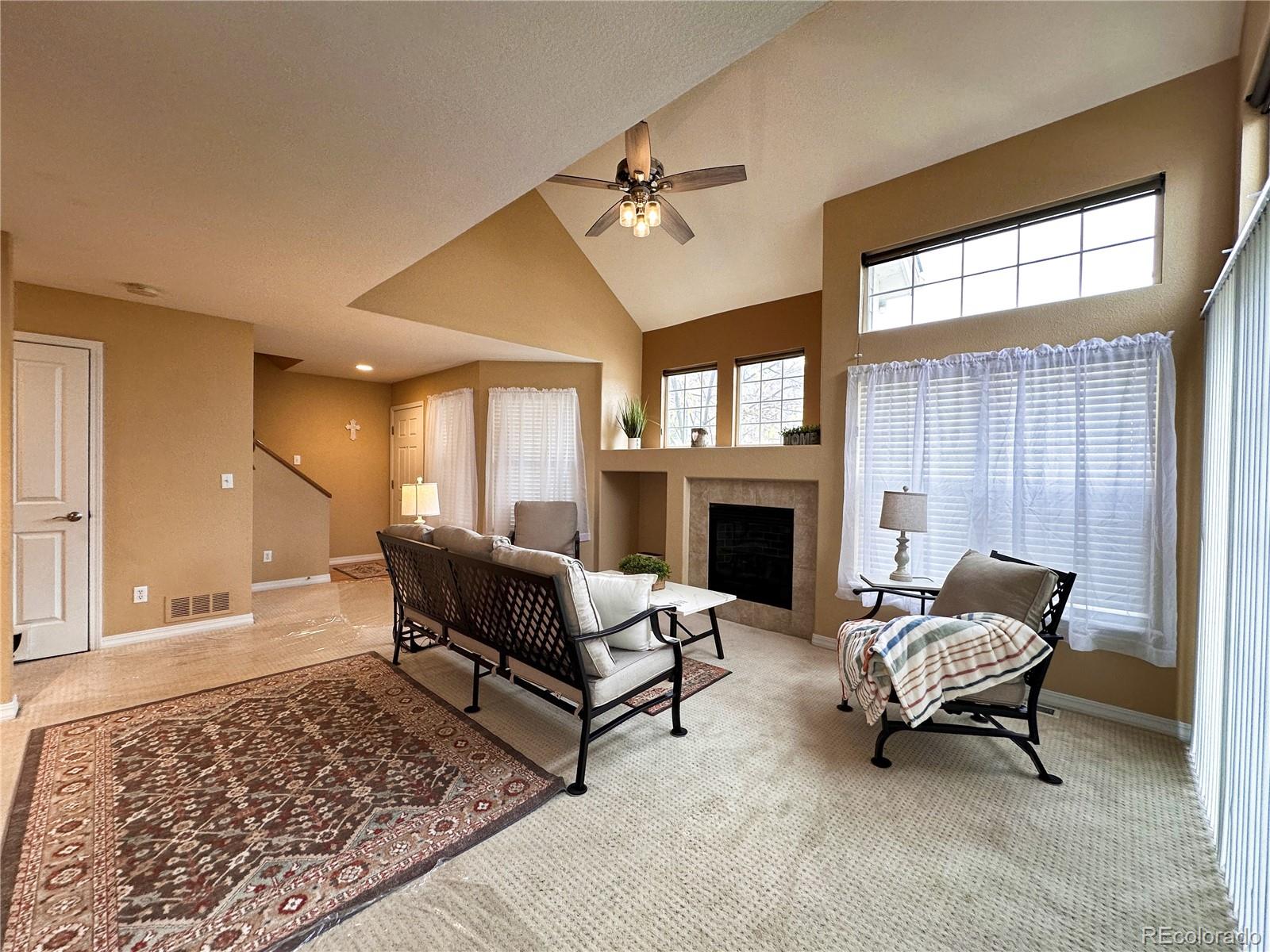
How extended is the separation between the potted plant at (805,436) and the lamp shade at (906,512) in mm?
1030

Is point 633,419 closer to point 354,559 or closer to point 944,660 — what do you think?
point 944,660

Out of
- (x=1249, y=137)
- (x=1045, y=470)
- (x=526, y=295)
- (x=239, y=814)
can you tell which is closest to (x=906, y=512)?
(x=1045, y=470)

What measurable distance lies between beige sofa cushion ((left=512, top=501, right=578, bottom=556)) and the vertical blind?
15.1 ft

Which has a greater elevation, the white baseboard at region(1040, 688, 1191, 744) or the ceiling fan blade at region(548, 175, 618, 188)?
the ceiling fan blade at region(548, 175, 618, 188)

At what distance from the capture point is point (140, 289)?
3.37 metres

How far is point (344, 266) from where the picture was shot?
3.03 metres

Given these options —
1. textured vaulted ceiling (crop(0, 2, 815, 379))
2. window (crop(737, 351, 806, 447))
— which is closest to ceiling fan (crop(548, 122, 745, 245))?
textured vaulted ceiling (crop(0, 2, 815, 379))

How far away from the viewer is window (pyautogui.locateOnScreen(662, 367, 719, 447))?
5.48 m

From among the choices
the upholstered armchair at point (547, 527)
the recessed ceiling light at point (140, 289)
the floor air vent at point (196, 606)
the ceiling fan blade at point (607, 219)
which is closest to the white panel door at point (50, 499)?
the floor air vent at point (196, 606)

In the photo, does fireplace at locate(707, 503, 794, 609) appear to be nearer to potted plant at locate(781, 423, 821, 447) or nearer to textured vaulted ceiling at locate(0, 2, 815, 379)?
potted plant at locate(781, 423, 821, 447)

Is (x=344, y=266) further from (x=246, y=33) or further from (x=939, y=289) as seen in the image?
(x=939, y=289)

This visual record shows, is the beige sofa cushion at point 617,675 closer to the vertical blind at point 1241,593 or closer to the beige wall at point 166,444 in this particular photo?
the vertical blind at point 1241,593

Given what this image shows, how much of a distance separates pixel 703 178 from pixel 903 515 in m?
2.35

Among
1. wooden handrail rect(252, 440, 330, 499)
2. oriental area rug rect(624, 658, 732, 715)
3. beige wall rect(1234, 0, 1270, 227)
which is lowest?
oriental area rug rect(624, 658, 732, 715)
